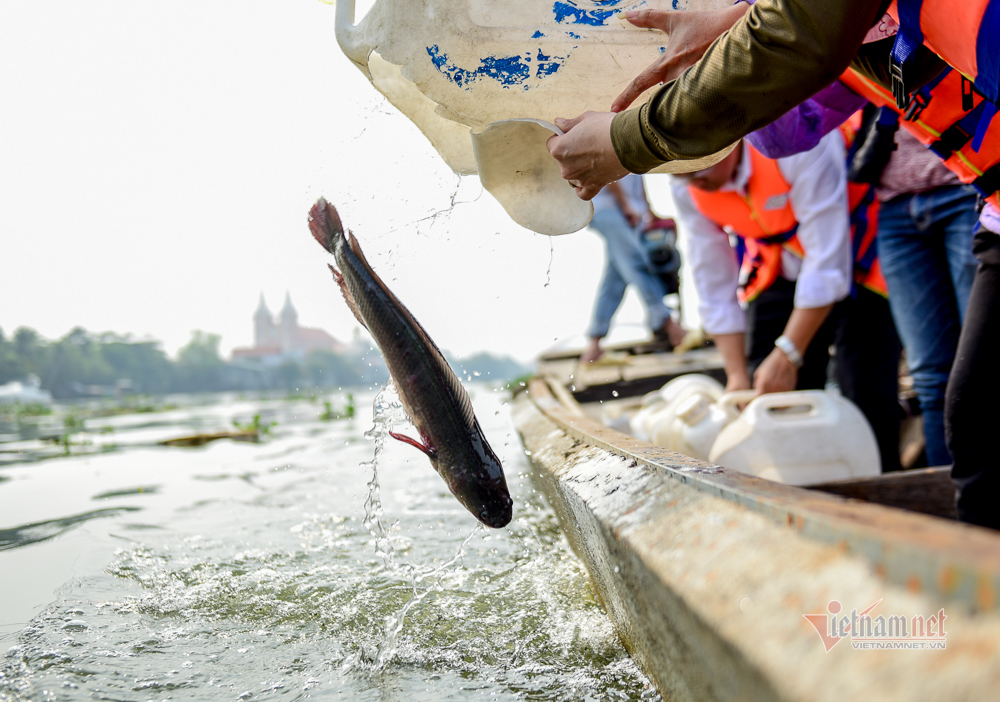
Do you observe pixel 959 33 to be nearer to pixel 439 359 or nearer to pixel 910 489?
pixel 439 359

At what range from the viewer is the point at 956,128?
1826 mm

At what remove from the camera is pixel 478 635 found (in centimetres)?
183

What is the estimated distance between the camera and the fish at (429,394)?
1.93 m

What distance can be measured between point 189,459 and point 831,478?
549cm

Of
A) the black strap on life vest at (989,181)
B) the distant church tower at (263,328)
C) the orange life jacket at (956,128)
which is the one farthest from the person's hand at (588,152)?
the distant church tower at (263,328)

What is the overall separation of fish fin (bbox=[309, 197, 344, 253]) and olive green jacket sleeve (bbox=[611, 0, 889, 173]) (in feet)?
3.17

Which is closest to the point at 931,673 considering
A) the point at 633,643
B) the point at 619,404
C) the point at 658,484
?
the point at 658,484

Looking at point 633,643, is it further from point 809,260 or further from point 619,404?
point 619,404

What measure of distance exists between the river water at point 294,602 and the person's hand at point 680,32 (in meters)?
1.45

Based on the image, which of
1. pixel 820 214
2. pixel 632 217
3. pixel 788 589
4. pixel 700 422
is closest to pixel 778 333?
pixel 820 214

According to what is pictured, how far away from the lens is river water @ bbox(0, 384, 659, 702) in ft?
5.24

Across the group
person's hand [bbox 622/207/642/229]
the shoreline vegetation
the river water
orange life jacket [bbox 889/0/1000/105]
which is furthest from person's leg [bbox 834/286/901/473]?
the shoreline vegetation

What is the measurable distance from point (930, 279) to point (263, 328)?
10273cm

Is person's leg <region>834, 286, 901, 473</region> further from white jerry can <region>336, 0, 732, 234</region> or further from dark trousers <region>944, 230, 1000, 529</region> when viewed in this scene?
white jerry can <region>336, 0, 732, 234</region>
